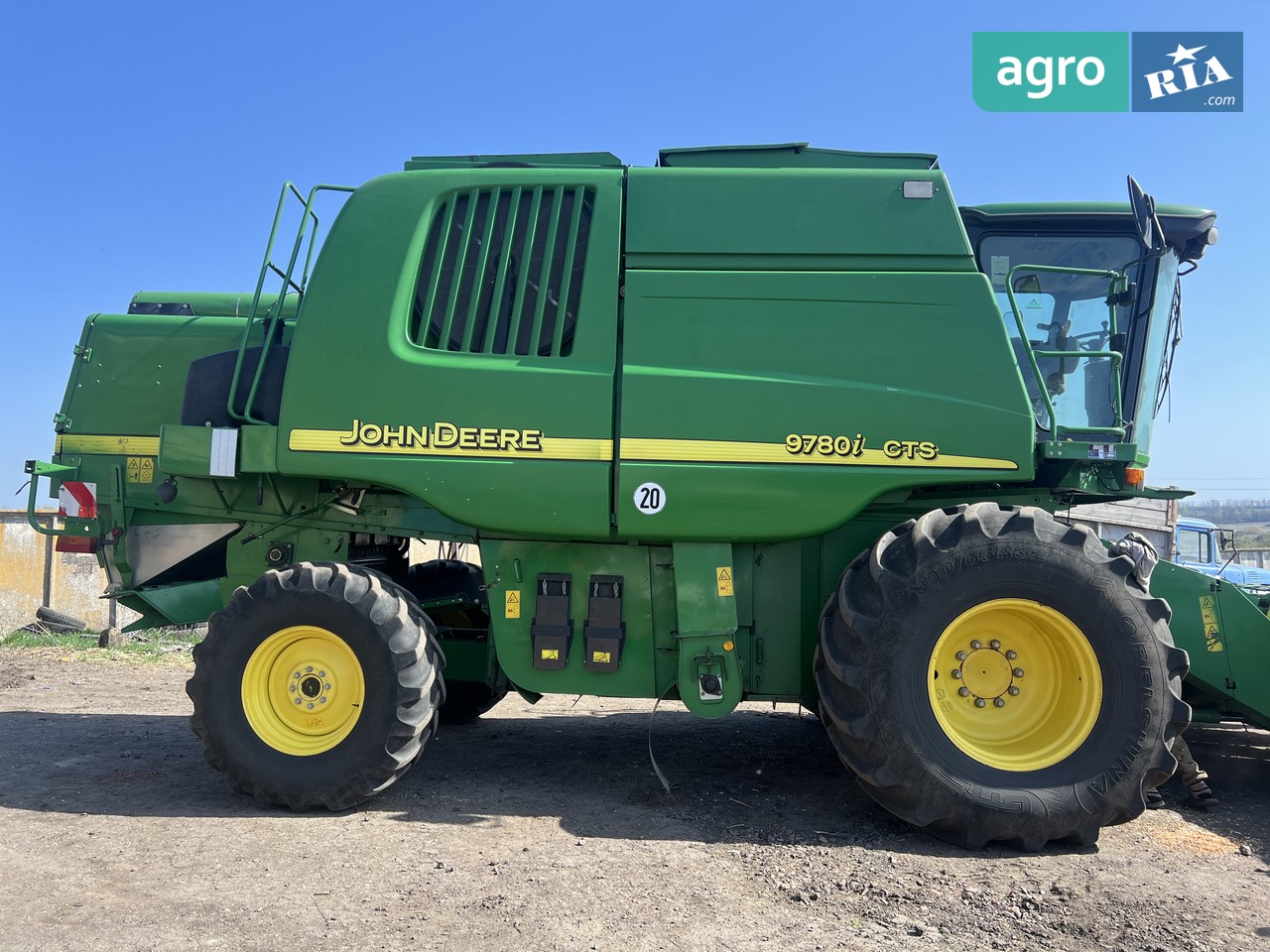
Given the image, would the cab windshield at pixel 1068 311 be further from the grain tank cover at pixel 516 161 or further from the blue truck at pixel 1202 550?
the blue truck at pixel 1202 550

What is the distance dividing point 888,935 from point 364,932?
1815mm

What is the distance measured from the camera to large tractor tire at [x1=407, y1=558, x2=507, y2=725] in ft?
18.6

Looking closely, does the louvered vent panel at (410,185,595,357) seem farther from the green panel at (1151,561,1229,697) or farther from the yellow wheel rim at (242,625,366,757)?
the green panel at (1151,561,1229,697)

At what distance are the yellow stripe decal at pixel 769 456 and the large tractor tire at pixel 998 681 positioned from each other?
26 cm

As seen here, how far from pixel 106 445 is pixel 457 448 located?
269 cm

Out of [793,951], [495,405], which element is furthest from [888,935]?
[495,405]

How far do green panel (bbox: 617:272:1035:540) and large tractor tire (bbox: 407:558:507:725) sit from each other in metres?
1.70

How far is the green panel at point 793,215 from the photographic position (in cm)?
459

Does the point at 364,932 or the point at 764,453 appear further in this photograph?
the point at 764,453

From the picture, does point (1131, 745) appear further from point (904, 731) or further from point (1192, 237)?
point (1192, 237)

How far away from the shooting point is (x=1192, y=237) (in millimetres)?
5168

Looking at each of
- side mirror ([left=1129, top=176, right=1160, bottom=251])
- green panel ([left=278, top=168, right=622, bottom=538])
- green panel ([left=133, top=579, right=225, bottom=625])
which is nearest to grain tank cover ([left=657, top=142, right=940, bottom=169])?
green panel ([left=278, top=168, right=622, bottom=538])

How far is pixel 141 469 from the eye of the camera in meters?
5.60

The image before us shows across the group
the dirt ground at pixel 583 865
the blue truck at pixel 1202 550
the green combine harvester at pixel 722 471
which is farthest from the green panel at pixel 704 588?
Result: the blue truck at pixel 1202 550
